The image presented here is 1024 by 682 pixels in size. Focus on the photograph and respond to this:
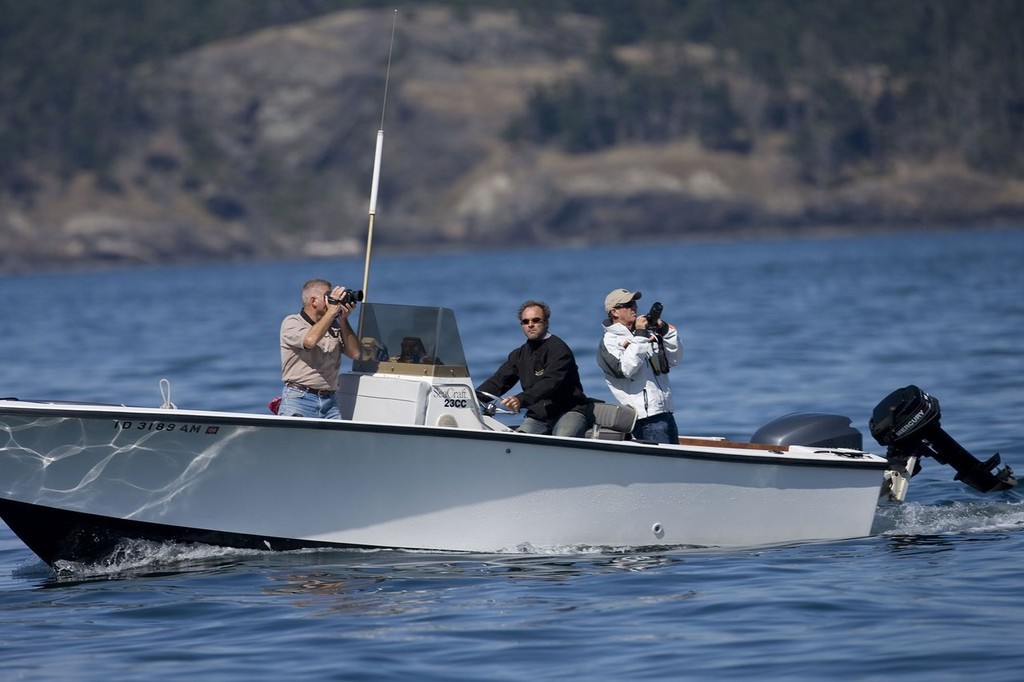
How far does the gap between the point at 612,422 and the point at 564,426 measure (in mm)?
300

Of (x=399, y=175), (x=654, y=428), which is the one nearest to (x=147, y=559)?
(x=654, y=428)

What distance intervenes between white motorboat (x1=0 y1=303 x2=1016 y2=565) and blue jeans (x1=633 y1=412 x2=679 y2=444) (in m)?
0.29

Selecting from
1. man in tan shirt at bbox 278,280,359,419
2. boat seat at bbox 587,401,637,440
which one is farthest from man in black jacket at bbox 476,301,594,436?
man in tan shirt at bbox 278,280,359,419

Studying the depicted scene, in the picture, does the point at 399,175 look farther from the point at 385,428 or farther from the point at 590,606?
the point at 590,606

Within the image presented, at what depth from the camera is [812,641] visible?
7758mm

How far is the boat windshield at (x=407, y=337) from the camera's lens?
961cm

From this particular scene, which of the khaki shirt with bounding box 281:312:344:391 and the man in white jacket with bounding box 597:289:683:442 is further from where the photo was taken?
the man in white jacket with bounding box 597:289:683:442

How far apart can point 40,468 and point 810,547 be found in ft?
15.7

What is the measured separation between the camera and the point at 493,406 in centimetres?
983

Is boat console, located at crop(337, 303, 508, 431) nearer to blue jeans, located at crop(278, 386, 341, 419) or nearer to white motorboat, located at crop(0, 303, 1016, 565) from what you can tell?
white motorboat, located at crop(0, 303, 1016, 565)

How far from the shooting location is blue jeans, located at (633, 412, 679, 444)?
9.91 m

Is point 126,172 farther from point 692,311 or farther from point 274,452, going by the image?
point 274,452

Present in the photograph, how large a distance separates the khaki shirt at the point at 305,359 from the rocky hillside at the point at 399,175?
96451mm

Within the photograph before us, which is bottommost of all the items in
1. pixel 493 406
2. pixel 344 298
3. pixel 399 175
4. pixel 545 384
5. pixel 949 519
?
pixel 949 519
